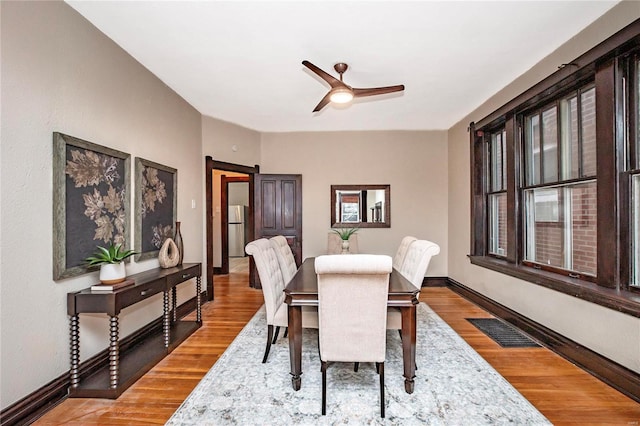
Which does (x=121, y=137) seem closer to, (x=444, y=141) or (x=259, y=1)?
(x=259, y=1)

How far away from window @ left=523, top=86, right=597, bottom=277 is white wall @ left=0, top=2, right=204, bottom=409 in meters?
3.98

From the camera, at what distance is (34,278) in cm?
192

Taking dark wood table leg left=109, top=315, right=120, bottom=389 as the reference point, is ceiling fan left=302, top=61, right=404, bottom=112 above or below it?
above

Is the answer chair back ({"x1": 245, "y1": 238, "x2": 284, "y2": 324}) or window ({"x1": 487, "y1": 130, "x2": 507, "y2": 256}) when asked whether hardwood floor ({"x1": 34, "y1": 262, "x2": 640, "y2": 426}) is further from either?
window ({"x1": 487, "y1": 130, "x2": 507, "y2": 256})

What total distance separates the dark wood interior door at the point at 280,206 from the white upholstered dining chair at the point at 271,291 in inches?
100

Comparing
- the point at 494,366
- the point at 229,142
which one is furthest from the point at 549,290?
the point at 229,142

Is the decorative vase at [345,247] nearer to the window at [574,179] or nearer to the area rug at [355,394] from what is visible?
the area rug at [355,394]

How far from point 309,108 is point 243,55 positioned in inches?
59.9

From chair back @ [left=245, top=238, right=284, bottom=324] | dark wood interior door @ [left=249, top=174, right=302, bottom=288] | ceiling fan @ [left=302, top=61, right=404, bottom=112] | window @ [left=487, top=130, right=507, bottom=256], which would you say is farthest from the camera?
dark wood interior door @ [left=249, top=174, right=302, bottom=288]

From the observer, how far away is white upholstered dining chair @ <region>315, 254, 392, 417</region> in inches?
70.6

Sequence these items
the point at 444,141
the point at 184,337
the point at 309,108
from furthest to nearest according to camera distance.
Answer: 1. the point at 444,141
2. the point at 309,108
3. the point at 184,337

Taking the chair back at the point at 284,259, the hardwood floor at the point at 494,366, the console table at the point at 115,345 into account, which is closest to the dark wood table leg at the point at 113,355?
the console table at the point at 115,345

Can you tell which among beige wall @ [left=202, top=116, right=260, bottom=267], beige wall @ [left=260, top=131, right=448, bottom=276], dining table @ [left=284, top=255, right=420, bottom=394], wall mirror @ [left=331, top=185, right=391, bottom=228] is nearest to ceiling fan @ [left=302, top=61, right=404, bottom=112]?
dining table @ [left=284, top=255, right=420, bottom=394]

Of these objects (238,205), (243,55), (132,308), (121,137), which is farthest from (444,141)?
(238,205)
